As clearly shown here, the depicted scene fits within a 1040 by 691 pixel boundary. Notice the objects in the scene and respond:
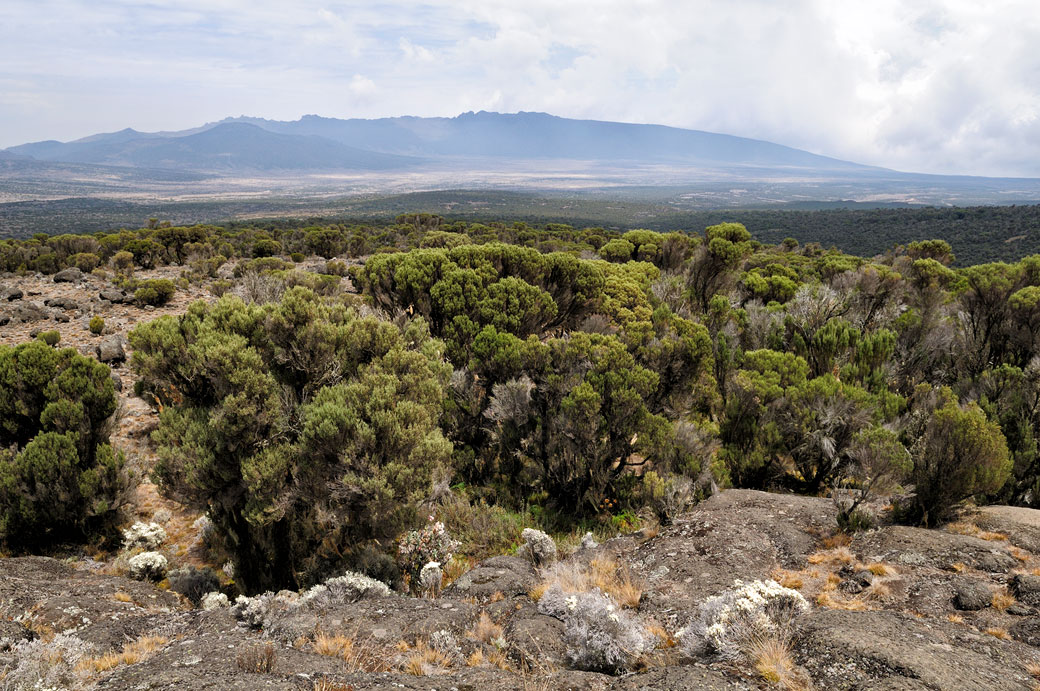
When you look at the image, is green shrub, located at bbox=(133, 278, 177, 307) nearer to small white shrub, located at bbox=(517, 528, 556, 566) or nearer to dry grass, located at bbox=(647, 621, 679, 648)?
small white shrub, located at bbox=(517, 528, 556, 566)

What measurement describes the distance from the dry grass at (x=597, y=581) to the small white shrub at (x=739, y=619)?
1.42m

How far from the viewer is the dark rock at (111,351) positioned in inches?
635

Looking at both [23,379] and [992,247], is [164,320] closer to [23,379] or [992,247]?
[23,379]

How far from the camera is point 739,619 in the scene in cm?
545

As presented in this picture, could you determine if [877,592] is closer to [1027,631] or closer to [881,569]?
[881,569]

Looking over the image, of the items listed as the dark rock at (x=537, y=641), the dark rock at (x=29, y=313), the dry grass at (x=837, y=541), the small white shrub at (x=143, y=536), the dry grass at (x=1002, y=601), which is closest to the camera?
the dark rock at (x=537, y=641)

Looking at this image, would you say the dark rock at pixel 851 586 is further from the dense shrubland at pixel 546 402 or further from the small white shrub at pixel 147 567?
the small white shrub at pixel 147 567

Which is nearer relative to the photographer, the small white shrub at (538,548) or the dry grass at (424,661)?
the dry grass at (424,661)

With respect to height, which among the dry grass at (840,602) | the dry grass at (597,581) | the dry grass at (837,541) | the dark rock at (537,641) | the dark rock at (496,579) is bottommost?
the dark rock at (496,579)

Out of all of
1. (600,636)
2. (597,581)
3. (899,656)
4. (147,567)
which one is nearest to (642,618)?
(597,581)

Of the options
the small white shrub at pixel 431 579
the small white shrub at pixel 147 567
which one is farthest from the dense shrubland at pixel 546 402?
the small white shrub at pixel 147 567

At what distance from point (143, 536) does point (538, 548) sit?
7334 mm

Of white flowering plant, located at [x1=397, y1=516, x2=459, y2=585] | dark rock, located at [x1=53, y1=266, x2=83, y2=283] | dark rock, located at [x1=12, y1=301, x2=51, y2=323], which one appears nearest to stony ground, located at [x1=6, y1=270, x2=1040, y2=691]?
white flowering plant, located at [x1=397, y1=516, x2=459, y2=585]

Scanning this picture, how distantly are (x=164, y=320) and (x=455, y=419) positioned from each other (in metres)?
6.41
